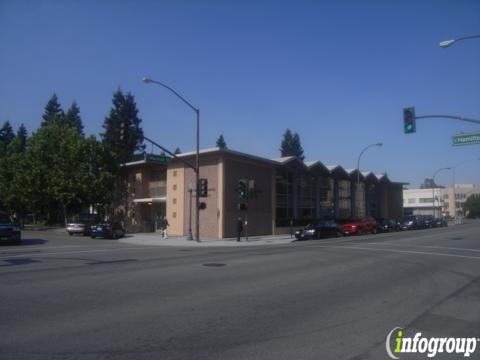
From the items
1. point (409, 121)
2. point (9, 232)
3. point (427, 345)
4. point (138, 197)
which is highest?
point (409, 121)

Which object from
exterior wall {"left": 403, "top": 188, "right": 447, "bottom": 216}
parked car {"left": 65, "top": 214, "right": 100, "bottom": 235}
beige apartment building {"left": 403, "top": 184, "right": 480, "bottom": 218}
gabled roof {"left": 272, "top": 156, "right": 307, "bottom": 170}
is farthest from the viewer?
exterior wall {"left": 403, "top": 188, "right": 447, "bottom": 216}

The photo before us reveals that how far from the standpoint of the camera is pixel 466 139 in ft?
74.8

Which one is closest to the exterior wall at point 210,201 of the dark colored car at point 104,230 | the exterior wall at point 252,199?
the exterior wall at point 252,199

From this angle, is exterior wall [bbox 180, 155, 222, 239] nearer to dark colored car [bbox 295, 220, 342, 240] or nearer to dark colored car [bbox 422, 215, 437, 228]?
dark colored car [bbox 295, 220, 342, 240]

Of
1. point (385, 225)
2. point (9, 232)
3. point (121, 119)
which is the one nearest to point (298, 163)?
point (385, 225)

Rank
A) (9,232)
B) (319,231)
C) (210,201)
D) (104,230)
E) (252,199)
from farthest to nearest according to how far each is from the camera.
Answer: (252,199), (210,201), (319,231), (104,230), (9,232)

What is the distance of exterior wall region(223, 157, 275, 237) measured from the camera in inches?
1344

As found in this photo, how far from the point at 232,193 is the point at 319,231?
7.55 metres

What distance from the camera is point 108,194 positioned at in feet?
143

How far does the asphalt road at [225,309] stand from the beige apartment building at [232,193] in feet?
55.3

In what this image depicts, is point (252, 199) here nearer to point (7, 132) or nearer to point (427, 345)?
point (427, 345)

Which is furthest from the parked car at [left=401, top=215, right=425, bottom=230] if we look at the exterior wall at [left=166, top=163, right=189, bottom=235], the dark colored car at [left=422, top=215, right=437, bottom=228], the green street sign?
the green street sign

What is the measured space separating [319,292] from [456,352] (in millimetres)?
4084

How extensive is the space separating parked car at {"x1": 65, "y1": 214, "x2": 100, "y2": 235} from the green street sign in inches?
1126
